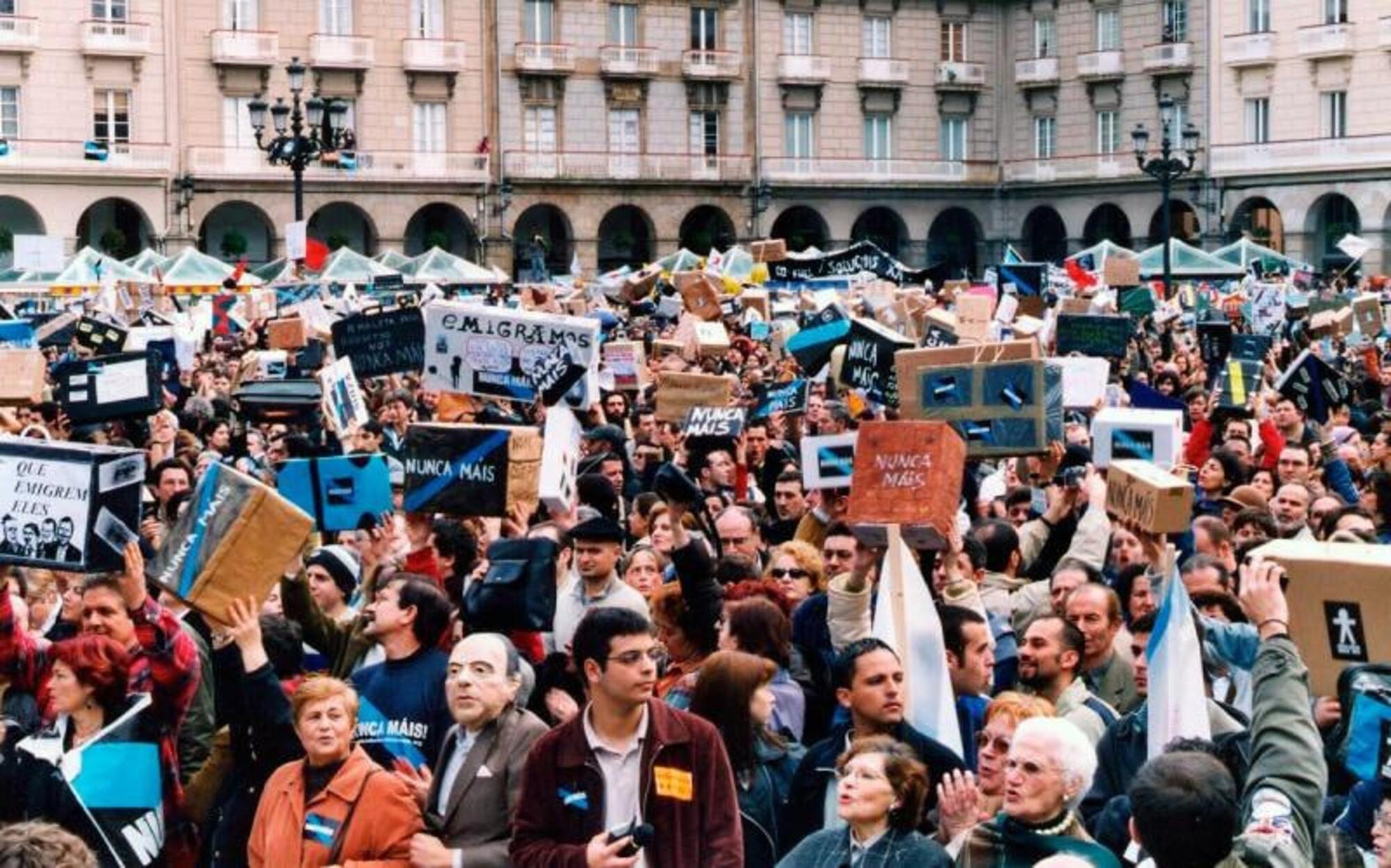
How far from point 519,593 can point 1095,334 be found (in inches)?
521

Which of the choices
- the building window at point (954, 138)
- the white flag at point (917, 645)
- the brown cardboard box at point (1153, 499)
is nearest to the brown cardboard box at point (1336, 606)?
the white flag at point (917, 645)

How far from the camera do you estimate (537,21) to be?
5488 cm

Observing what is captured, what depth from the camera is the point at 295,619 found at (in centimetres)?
895

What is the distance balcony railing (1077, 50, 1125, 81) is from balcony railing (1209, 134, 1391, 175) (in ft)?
11.1

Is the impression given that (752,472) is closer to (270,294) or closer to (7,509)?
(7,509)

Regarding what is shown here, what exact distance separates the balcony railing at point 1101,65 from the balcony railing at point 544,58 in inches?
472

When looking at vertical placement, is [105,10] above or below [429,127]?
above

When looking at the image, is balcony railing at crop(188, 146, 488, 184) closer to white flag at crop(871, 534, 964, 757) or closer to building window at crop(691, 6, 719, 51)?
building window at crop(691, 6, 719, 51)

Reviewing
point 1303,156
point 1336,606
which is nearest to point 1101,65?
point 1303,156

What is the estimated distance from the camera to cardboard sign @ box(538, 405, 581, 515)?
1055 centimetres

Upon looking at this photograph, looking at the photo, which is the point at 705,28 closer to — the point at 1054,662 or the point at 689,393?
the point at 689,393

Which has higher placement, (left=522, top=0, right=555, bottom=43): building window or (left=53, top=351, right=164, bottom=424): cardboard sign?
(left=522, top=0, right=555, bottom=43): building window

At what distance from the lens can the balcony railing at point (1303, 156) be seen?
52062 millimetres

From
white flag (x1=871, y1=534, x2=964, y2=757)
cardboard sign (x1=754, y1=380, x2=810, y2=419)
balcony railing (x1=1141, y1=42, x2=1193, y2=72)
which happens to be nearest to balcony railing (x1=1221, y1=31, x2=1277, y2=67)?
balcony railing (x1=1141, y1=42, x2=1193, y2=72)
